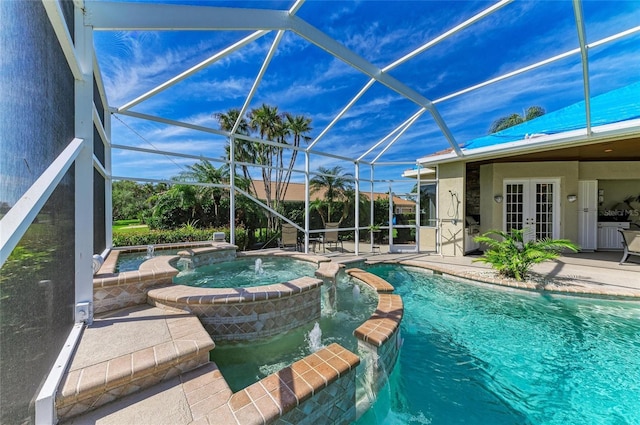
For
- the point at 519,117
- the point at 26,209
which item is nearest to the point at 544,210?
the point at 26,209

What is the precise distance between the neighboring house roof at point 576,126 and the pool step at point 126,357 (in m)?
9.22

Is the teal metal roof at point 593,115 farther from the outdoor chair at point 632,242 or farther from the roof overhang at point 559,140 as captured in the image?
the outdoor chair at point 632,242

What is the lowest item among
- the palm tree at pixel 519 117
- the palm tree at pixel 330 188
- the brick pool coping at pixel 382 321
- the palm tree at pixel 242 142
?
the brick pool coping at pixel 382 321

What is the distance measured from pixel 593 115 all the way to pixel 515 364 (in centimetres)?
740

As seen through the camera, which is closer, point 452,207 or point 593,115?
point 593,115

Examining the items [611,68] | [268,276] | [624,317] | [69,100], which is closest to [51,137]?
[69,100]

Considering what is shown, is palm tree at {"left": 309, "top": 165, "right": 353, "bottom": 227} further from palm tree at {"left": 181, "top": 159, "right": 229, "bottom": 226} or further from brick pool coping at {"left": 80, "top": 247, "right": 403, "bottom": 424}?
brick pool coping at {"left": 80, "top": 247, "right": 403, "bottom": 424}

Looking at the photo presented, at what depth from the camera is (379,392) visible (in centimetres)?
248

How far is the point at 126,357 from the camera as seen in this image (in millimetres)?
1888

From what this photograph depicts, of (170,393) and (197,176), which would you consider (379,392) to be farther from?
(197,176)

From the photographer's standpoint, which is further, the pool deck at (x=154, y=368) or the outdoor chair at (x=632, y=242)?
the outdoor chair at (x=632, y=242)

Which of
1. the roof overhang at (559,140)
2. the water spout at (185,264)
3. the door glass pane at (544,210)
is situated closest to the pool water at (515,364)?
the roof overhang at (559,140)

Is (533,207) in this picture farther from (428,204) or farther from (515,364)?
(515,364)

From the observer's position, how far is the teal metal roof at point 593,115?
5.98 meters
